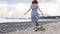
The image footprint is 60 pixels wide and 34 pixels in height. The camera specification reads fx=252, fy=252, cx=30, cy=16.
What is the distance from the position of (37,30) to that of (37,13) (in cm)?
98

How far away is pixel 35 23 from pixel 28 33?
120cm

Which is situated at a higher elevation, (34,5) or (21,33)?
(34,5)

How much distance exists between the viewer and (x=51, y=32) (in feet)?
40.4

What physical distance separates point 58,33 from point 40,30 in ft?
4.16

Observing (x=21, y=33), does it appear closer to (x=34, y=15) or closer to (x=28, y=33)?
(x=28, y=33)

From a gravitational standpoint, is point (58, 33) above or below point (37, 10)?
below

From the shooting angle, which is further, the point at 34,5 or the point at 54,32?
the point at 34,5

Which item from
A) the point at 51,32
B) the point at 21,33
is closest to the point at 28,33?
the point at 21,33

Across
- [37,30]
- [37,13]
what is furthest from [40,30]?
[37,13]

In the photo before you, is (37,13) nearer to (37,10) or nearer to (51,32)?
(37,10)

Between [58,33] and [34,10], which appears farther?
[34,10]

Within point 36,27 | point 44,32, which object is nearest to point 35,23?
point 36,27

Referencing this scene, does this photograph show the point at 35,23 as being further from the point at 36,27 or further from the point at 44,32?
the point at 44,32

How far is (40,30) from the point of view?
12.8 metres
